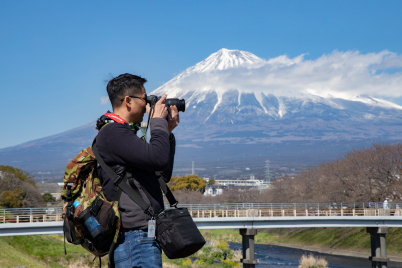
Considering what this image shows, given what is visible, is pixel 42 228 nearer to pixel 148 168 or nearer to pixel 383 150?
pixel 148 168

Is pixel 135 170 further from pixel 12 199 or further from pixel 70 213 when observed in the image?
pixel 12 199

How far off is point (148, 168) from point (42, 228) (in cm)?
2519

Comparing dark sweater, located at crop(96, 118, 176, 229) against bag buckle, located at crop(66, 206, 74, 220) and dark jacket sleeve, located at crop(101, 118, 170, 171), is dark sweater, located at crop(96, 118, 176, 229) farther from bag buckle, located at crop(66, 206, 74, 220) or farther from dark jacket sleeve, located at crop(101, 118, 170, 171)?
bag buckle, located at crop(66, 206, 74, 220)

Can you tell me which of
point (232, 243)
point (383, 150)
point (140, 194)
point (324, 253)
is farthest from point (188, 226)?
point (383, 150)

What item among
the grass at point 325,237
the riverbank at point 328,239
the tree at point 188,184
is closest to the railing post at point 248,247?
the riverbank at point 328,239

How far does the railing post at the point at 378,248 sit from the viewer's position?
30.7m

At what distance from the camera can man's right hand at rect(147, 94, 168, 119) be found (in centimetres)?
343

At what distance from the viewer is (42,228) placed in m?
26.6

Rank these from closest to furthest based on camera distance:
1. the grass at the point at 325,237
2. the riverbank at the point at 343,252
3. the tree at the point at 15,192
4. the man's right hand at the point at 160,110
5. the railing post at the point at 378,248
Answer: the man's right hand at the point at 160,110, the railing post at the point at 378,248, the riverbank at the point at 343,252, the grass at the point at 325,237, the tree at the point at 15,192

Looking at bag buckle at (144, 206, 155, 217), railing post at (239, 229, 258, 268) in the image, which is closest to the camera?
bag buckle at (144, 206, 155, 217)

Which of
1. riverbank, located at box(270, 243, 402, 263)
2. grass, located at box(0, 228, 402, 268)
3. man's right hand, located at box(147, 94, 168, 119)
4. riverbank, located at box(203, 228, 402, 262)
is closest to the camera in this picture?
man's right hand, located at box(147, 94, 168, 119)

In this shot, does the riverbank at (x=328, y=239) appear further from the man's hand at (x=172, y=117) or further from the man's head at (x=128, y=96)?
the man's head at (x=128, y=96)

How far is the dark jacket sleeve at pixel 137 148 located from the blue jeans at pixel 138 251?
44cm

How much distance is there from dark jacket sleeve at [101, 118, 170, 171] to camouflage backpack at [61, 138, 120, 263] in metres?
0.21
